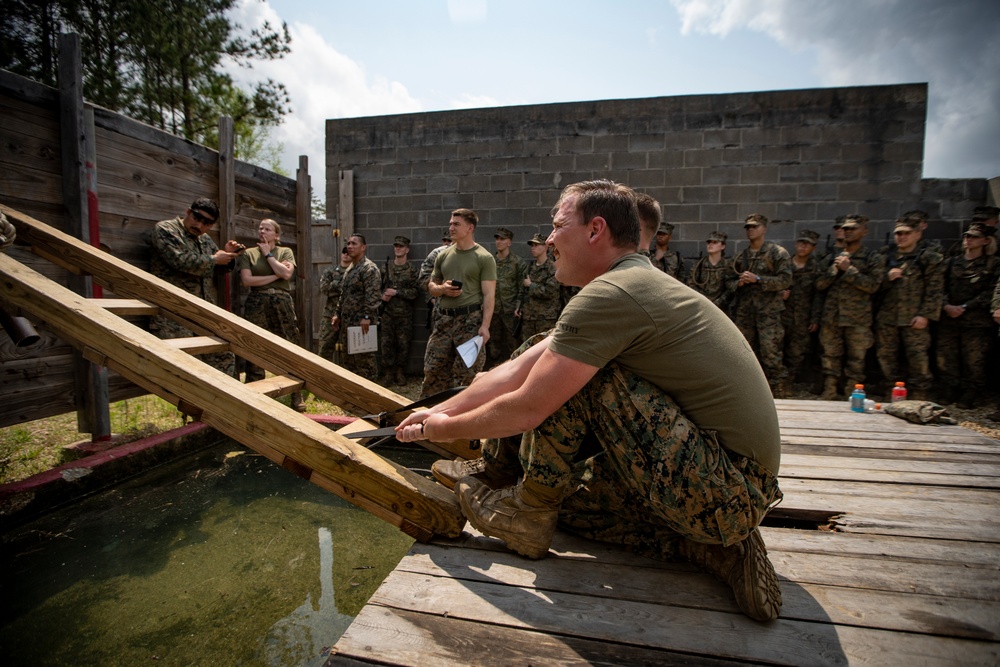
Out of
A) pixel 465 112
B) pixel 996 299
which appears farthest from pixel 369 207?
pixel 996 299

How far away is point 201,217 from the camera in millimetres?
4234

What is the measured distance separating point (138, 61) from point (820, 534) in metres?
18.1

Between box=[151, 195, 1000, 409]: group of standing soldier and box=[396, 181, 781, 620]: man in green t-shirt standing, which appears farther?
box=[151, 195, 1000, 409]: group of standing soldier

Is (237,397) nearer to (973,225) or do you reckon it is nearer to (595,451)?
(595,451)

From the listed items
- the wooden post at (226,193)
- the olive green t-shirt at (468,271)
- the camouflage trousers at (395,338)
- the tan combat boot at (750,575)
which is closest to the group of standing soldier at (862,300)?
the olive green t-shirt at (468,271)

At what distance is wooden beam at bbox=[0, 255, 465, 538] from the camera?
1792mm

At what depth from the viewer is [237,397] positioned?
187cm

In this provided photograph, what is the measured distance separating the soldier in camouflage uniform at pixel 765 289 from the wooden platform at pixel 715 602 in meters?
4.40

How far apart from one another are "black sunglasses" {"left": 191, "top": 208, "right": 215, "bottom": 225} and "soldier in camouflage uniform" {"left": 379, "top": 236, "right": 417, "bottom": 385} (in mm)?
3328

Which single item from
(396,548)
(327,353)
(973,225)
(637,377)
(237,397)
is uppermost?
(973,225)

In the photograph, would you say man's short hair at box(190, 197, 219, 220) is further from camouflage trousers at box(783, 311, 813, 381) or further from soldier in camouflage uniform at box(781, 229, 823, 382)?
camouflage trousers at box(783, 311, 813, 381)

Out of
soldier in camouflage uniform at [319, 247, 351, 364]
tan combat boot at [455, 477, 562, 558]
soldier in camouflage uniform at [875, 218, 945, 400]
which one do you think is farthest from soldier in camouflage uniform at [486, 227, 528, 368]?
tan combat boot at [455, 477, 562, 558]

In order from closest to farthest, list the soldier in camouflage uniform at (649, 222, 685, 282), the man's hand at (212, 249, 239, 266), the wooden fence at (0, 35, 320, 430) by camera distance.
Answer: the wooden fence at (0, 35, 320, 430) < the man's hand at (212, 249, 239, 266) < the soldier in camouflage uniform at (649, 222, 685, 282)

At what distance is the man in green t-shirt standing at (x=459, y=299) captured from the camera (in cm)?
501
